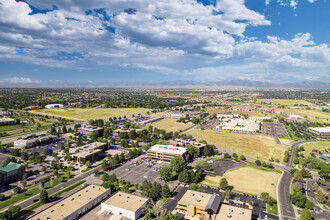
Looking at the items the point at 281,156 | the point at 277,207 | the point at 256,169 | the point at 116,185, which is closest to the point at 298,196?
the point at 277,207

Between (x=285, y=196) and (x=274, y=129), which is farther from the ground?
(x=274, y=129)

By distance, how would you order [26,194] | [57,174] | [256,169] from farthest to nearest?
[256,169], [57,174], [26,194]

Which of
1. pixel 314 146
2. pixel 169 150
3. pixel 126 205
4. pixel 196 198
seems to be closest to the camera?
pixel 126 205

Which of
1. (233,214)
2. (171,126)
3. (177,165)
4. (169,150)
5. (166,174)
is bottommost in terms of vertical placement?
(233,214)

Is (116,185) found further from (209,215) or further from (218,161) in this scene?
(218,161)

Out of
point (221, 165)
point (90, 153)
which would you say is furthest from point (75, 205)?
point (221, 165)

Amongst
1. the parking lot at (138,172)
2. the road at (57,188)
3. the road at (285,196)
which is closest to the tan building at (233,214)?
the road at (285,196)

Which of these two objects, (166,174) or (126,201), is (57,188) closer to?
(126,201)
